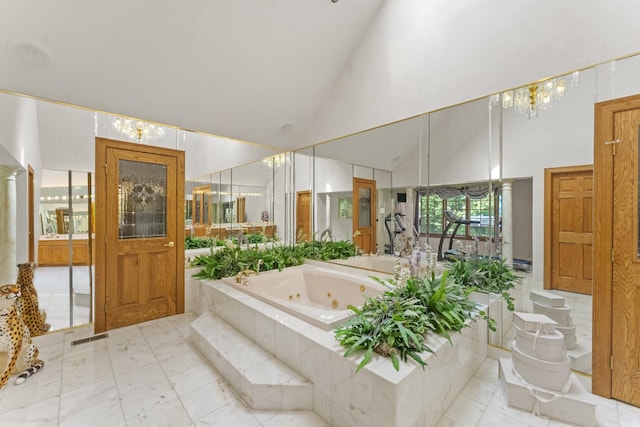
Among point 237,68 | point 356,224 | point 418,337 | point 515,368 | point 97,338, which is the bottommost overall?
point 97,338

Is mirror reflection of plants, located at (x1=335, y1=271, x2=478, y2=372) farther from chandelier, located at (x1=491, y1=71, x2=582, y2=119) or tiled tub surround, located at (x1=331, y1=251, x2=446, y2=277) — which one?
chandelier, located at (x1=491, y1=71, x2=582, y2=119)

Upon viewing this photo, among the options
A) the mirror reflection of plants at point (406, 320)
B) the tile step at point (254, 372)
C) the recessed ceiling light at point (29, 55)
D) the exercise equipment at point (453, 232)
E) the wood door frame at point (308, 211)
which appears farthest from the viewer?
the wood door frame at point (308, 211)

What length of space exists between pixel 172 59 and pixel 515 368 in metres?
3.92

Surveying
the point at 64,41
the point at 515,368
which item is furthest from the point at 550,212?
the point at 64,41

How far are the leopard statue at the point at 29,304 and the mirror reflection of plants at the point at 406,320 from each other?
2.79 meters

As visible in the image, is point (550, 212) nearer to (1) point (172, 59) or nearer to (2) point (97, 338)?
(1) point (172, 59)

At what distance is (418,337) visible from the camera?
162 centimetres

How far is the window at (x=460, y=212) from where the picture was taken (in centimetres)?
229

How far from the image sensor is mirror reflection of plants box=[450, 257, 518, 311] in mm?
2230

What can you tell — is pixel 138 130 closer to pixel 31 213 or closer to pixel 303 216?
pixel 31 213

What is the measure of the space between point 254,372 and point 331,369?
608mm

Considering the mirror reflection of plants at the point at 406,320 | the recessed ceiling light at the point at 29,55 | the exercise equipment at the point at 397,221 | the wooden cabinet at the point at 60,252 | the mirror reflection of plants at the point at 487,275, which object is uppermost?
the recessed ceiling light at the point at 29,55

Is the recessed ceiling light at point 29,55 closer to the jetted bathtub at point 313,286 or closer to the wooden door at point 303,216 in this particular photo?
the jetted bathtub at point 313,286

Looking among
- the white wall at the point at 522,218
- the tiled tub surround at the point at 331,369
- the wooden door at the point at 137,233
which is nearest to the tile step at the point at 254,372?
the tiled tub surround at the point at 331,369
